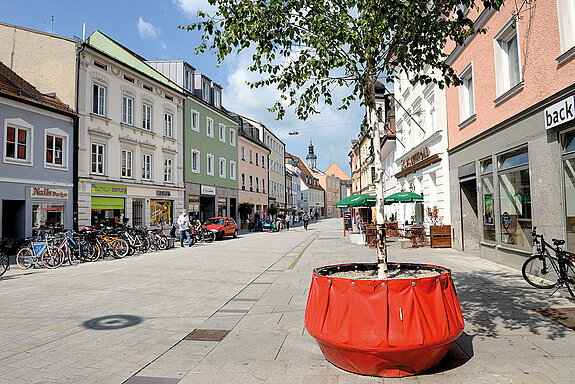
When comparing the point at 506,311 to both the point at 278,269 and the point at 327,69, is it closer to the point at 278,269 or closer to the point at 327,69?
the point at 327,69

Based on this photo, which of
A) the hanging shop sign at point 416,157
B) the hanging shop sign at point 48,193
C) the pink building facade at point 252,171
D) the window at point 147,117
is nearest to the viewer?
the hanging shop sign at point 48,193

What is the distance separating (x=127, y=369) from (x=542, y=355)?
4.29 metres

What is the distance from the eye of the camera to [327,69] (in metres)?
5.54

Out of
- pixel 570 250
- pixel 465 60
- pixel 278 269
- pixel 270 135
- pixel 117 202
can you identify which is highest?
pixel 270 135

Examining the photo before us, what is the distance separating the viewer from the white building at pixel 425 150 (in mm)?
15875

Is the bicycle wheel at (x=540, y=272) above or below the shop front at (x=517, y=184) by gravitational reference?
below

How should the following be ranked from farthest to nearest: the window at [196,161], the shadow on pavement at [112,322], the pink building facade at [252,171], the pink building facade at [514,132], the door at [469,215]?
the pink building facade at [252,171] → the window at [196,161] → the door at [469,215] → the pink building facade at [514,132] → the shadow on pavement at [112,322]

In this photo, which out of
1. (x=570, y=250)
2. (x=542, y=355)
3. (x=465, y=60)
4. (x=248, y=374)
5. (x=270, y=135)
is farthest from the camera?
(x=270, y=135)

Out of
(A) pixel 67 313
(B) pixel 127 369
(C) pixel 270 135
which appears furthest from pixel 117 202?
(C) pixel 270 135

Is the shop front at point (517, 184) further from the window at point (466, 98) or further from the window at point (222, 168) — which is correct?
the window at point (222, 168)

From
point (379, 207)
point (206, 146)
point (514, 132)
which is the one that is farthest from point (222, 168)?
point (379, 207)

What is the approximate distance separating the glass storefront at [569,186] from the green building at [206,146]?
25.0 metres

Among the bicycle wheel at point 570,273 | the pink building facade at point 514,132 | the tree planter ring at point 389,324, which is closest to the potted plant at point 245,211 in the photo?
the pink building facade at point 514,132

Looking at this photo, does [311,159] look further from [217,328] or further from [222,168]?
[217,328]
